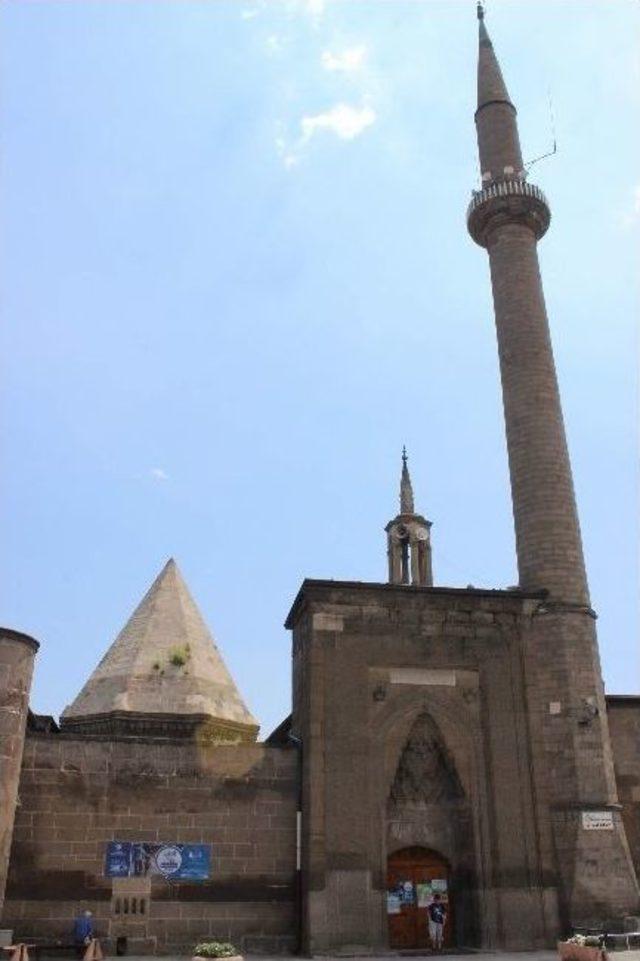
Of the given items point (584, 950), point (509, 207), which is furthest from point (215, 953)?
point (509, 207)

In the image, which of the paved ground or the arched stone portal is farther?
the arched stone portal

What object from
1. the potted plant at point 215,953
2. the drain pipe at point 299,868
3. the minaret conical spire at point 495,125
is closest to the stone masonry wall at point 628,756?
the drain pipe at point 299,868

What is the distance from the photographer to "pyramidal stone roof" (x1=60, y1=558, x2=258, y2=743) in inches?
899

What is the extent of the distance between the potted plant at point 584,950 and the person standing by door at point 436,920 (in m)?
3.52

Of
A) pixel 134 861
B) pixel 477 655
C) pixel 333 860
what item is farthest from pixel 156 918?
pixel 477 655

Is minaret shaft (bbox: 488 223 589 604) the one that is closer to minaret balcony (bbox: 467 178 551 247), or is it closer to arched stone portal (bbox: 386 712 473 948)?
minaret balcony (bbox: 467 178 551 247)

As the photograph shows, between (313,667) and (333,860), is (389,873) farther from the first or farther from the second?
(313,667)

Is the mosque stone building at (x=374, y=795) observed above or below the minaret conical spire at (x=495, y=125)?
below

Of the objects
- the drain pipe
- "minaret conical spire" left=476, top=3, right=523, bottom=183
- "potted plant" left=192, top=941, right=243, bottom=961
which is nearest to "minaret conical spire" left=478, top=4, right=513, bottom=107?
"minaret conical spire" left=476, top=3, right=523, bottom=183

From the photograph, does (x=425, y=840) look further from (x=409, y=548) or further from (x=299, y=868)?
(x=409, y=548)

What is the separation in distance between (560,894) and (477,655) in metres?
5.04

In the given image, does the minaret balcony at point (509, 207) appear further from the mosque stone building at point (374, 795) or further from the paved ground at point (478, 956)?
the paved ground at point (478, 956)

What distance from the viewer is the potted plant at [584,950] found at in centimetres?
1322

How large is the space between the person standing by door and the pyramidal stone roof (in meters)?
7.59
